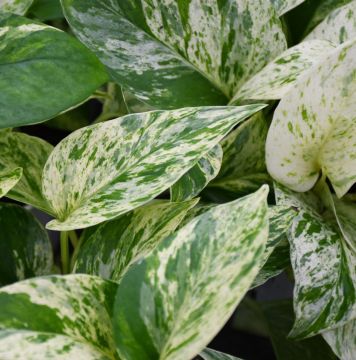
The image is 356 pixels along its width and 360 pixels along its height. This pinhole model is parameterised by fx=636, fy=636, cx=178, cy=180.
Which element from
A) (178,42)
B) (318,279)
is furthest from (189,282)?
(178,42)

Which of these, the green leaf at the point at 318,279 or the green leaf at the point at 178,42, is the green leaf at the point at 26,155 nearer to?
the green leaf at the point at 178,42

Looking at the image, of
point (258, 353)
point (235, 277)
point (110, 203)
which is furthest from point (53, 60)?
point (258, 353)

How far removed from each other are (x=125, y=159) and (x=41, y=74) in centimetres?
9

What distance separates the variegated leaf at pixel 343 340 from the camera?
1.74ft

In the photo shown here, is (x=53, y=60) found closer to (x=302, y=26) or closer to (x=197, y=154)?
(x=197, y=154)

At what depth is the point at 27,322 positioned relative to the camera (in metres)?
0.35

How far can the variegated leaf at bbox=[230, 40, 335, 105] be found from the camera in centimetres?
53

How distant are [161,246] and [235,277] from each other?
0.16ft

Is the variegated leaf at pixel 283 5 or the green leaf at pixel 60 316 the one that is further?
the variegated leaf at pixel 283 5

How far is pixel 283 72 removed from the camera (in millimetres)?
544

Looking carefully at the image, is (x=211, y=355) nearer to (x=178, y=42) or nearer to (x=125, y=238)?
(x=125, y=238)

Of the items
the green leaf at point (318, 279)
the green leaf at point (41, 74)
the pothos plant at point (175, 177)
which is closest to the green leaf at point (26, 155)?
the pothos plant at point (175, 177)

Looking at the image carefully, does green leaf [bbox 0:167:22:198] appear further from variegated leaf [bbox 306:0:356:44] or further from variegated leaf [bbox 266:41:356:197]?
variegated leaf [bbox 306:0:356:44]

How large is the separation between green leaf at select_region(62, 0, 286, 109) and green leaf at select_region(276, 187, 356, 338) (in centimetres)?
15
